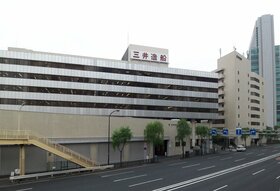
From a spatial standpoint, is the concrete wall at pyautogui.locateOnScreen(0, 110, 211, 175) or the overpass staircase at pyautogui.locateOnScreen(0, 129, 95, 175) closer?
the overpass staircase at pyautogui.locateOnScreen(0, 129, 95, 175)

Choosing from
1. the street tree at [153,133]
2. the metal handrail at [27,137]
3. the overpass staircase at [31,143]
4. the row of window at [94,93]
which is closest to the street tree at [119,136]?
the metal handrail at [27,137]

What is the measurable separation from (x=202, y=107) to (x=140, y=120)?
135ft

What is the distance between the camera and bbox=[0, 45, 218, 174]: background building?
40312 millimetres

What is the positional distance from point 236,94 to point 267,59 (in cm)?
7215

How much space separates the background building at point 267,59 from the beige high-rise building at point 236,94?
5164 cm

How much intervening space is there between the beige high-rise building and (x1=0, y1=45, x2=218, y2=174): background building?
21754mm

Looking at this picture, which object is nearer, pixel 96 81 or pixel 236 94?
pixel 96 81

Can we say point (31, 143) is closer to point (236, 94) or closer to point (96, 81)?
point (96, 81)

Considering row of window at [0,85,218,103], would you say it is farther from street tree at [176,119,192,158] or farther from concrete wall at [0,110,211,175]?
concrete wall at [0,110,211,175]

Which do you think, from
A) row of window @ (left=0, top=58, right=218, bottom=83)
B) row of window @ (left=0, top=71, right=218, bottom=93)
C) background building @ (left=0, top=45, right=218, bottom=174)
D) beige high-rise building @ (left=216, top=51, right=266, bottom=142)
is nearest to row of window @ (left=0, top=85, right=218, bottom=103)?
background building @ (left=0, top=45, right=218, bottom=174)

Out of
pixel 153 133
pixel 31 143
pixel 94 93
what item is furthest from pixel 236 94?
pixel 31 143

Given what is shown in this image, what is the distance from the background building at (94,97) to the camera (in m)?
40.3

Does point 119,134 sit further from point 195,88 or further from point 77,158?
point 195,88

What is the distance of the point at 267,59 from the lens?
17088 cm
